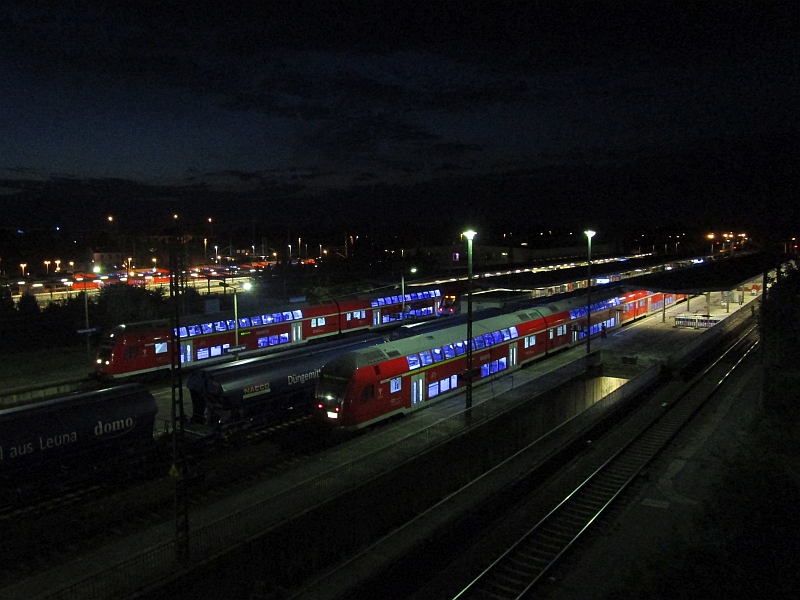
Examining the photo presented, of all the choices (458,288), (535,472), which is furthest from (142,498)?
(458,288)

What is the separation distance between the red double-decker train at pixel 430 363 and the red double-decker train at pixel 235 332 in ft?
21.4

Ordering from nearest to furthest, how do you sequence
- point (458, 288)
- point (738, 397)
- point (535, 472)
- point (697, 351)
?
1. point (535, 472)
2. point (738, 397)
3. point (697, 351)
4. point (458, 288)

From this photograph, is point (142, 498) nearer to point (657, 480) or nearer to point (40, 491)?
point (40, 491)

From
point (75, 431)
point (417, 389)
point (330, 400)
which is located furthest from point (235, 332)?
point (75, 431)

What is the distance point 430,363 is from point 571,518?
8.35 m

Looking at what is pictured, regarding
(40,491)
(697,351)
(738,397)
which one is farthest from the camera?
(697,351)

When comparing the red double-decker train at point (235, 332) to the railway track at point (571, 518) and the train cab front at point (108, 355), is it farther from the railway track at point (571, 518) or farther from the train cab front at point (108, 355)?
the railway track at point (571, 518)

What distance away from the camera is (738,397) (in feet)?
83.7

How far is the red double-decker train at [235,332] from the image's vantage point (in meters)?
26.3

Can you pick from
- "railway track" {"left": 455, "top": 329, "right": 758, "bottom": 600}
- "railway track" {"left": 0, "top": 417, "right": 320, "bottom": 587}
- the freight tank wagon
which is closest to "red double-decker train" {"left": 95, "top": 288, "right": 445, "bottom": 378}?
the freight tank wagon

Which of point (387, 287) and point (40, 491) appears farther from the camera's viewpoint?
point (387, 287)

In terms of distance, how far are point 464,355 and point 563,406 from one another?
13.8 ft

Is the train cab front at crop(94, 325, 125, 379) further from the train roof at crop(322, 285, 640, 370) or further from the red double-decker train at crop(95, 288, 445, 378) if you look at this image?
the train roof at crop(322, 285, 640, 370)

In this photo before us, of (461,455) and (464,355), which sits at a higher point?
(464,355)
